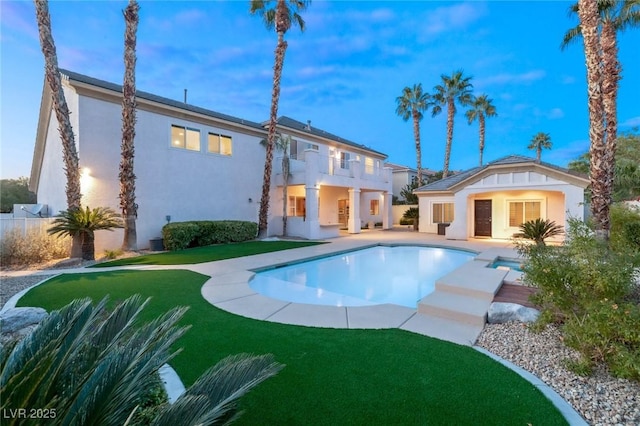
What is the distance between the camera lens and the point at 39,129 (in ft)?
61.2

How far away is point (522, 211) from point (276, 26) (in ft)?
60.9

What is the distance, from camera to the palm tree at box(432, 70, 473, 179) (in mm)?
27219

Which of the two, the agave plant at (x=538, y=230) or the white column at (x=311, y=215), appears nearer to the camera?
the agave plant at (x=538, y=230)

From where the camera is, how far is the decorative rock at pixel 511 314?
5.29 meters

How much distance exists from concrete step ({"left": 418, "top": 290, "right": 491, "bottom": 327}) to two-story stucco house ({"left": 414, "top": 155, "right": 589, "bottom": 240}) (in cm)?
1310

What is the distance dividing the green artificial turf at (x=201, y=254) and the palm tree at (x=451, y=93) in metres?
20.7

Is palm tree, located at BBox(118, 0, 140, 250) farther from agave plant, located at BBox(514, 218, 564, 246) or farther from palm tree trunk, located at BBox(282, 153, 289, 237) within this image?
agave plant, located at BBox(514, 218, 564, 246)

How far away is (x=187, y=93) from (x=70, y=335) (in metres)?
23.0

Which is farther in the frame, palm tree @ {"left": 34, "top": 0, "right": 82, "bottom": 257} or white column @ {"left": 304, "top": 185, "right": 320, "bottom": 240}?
white column @ {"left": 304, "top": 185, "right": 320, "bottom": 240}

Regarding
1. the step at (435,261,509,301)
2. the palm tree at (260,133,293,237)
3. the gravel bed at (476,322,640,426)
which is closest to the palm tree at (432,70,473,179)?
the palm tree at (260,133,293,237)

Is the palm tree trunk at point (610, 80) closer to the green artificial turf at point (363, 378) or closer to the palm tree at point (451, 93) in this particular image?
the green artificial turf at point (363, 378)

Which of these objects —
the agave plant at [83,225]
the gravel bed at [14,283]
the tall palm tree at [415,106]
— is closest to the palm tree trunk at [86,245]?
the agave plant at [83,225]

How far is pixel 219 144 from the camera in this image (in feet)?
56.6

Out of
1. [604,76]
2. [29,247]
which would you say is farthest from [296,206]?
[604,76]
